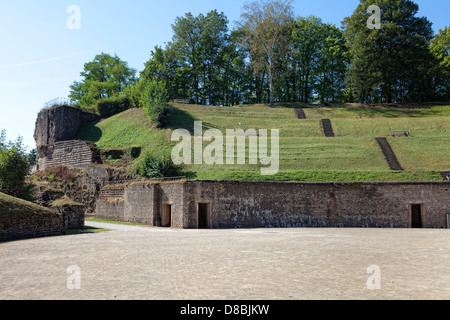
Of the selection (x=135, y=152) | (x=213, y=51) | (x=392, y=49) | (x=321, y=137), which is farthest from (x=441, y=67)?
(x=135, y=152)

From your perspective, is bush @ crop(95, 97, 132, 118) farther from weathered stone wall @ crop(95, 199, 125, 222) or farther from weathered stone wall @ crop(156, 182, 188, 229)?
weathered stone wall @ crop(156, 182, 188, 229)

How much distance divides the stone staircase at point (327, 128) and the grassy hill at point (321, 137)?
51 centimetres

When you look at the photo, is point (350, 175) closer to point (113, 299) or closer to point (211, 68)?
point (113, 299)

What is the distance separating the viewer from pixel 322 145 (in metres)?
33.6

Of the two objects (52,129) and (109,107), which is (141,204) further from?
(109,107)

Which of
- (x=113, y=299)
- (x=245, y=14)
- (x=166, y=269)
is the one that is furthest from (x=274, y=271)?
(x=245, y=14)

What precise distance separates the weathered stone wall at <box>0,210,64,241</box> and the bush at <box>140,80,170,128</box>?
23219 mm

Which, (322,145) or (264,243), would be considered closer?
(264,243)

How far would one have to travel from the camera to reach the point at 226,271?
900cm

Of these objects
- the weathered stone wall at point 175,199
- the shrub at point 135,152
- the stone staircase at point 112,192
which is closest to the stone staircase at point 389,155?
the weathered stone wall at point 175,199

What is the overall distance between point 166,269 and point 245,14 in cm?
4989

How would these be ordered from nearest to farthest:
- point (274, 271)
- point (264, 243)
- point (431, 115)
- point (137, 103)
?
point (274, 271) < point (264, 243) < point (431, 115) < point (137, 103)

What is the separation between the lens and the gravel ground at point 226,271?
6941 millimetres

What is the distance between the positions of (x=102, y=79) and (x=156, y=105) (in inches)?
1305
